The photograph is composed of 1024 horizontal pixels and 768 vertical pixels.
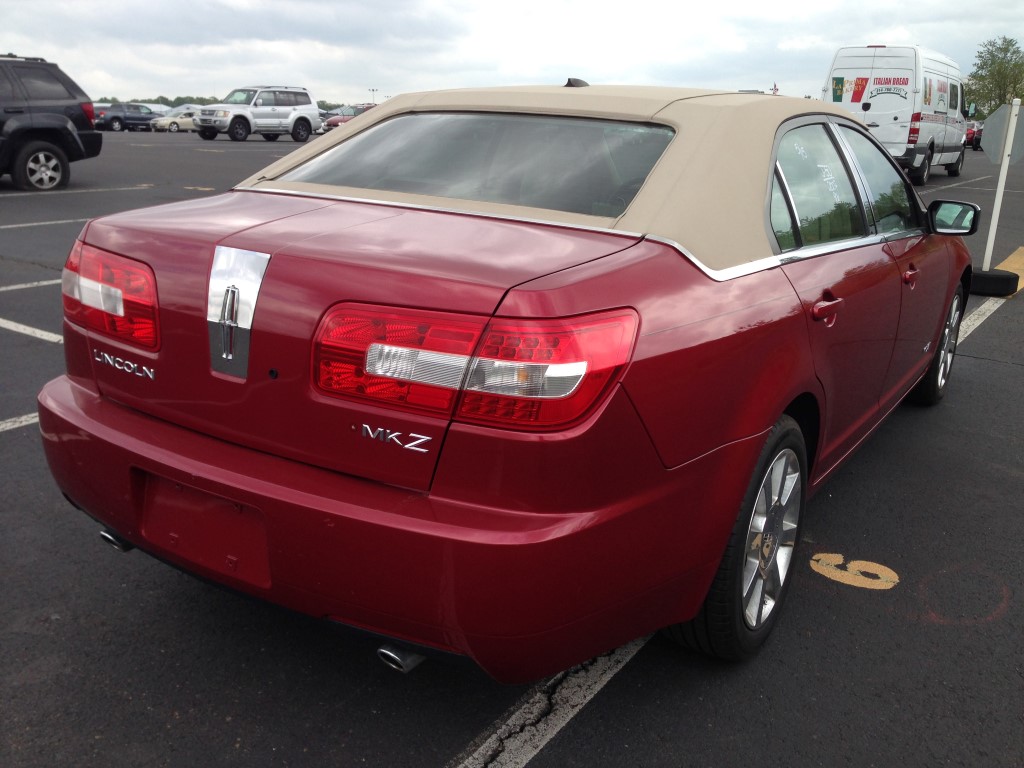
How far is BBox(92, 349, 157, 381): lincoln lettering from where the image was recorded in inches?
92.9

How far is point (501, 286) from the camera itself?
2.00 meters

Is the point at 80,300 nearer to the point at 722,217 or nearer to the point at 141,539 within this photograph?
the point at 141,539

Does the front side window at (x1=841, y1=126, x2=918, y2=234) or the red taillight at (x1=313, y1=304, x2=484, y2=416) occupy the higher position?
the front side window at (x1=841, y1=126, x2=918, y2=234)

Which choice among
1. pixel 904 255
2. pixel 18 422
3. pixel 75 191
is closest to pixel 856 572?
pixel 904 255

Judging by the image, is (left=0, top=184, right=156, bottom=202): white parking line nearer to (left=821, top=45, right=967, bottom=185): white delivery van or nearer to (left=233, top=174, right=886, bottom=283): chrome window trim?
(left=233, top=174, right=886, bottom=283): chrome window trim

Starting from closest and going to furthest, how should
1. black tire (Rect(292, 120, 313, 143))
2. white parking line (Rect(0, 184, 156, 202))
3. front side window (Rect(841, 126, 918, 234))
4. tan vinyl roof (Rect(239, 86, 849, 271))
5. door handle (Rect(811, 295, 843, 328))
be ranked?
tan vinyl roof (Rect(239, 86, 849, 271))
door handle (Rect(811, 295, 843, 328))
front side window (Rect(841, 126, 918, 234))
white parking line (Rect(0, 184, 156, 202))
black tire (Rect(292, 120, 313, 143))

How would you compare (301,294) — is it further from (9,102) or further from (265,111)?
(265,111)

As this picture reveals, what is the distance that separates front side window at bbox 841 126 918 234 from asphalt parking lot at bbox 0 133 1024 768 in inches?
46.5

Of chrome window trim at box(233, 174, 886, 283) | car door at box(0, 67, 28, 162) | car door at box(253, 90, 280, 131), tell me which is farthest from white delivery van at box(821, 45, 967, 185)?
car door at box(253, 90, 280, 131)

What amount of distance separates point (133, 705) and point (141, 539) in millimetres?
474

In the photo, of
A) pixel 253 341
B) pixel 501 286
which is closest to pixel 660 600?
pixel 501 286

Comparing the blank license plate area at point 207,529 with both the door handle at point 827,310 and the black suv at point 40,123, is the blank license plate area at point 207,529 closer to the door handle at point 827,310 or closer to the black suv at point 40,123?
the door handle at point 827,310

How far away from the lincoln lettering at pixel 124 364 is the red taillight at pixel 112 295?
0.18 ft


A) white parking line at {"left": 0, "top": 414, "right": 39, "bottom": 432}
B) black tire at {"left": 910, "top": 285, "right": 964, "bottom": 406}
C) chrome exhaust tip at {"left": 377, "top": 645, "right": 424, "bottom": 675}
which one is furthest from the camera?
black tire at {"left": 910, "top": 285, "right": 964, "bottom": 406}
